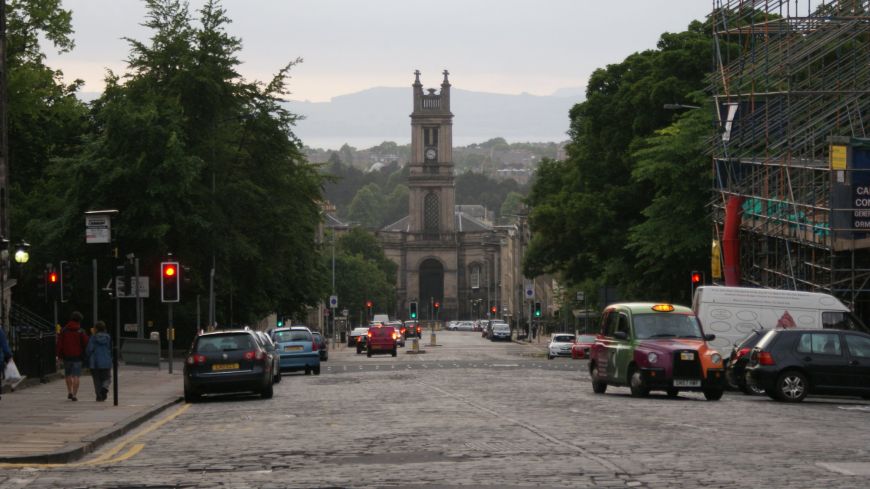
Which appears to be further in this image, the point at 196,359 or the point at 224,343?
the point at 224,343

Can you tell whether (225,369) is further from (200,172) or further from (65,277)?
(200,172)

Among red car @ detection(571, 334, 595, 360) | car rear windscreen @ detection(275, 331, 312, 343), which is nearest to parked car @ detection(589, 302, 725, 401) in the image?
car rear windscreen @ detection(275, 331, 312, 343)

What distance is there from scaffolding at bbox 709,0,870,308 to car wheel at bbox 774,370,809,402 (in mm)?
15285

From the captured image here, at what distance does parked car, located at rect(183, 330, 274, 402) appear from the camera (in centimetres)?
3238

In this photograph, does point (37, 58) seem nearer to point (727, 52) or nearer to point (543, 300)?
point (727, 52)

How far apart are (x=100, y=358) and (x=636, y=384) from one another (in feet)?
33.7

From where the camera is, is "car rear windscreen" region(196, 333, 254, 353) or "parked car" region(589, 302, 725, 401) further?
"car rear windscreen" region(196, 333, 254, 353)

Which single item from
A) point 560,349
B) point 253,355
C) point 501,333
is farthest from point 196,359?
point 501,333

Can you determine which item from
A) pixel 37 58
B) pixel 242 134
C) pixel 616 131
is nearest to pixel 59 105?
pixel 37 58

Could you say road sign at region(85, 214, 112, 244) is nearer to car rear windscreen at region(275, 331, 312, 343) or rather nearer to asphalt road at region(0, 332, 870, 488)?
asphalt road at region(0, 332, 870, 488)

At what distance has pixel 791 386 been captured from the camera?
29.7 metres

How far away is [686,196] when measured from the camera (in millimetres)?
60250

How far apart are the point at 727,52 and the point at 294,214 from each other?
61.6ft

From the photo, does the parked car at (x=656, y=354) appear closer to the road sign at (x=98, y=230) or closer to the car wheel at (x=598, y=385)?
the car wheel at (x=598, y=385)
